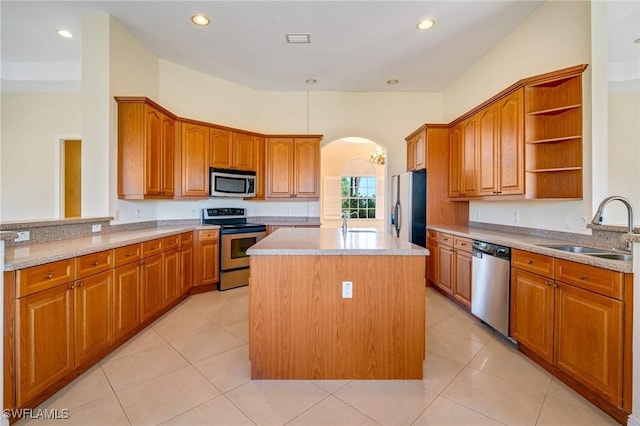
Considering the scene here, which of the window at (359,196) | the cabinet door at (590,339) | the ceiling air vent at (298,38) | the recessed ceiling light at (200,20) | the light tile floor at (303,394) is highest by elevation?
the ceiling air vent at (298,38)

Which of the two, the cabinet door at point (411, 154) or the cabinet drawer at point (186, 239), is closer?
the cabinet drawer at point (186, 239)

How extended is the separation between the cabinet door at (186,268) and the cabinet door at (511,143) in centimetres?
371

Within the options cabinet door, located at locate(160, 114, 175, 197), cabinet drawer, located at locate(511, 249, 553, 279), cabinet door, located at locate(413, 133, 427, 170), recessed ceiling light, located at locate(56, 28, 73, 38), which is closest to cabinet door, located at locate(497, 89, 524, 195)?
cabinet drawer, located at locate(511, 249, 553, 279)

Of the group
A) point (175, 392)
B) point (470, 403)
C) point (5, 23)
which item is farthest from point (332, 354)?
point (5, 23)

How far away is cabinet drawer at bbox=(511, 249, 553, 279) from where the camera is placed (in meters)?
2.06

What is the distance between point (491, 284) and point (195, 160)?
12.6 feet

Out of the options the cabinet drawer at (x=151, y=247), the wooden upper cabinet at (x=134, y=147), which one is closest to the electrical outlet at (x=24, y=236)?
the cabinet drawer at (x=151, y=247)

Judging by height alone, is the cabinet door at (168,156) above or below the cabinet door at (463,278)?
above

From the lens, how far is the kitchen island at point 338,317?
1.97 meters

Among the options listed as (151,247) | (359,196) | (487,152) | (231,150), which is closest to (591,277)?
(487,152)

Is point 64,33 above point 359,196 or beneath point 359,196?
above

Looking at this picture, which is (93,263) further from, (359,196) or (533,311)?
(359,196)

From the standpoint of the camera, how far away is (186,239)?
3.60 metres

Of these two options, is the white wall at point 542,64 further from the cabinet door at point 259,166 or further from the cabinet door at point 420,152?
the cabinet door at point 259,166
